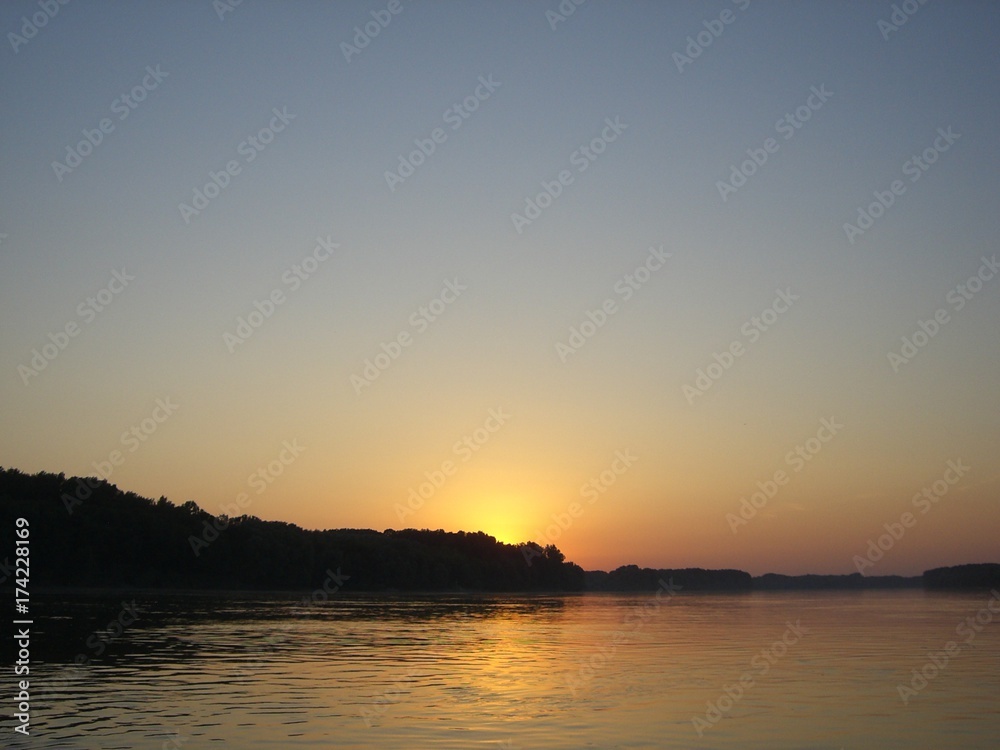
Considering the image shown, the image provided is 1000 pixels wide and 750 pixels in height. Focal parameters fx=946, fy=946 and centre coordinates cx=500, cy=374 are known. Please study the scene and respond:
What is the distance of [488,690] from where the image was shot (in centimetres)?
3456

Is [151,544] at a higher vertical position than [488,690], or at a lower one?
higher

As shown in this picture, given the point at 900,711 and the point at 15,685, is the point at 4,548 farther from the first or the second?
the point at 900,711

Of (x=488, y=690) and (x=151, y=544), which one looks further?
(x=151, y=544)

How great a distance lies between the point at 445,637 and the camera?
62219 mm

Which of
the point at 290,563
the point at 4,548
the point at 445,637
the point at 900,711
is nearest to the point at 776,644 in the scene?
the point at 445,637

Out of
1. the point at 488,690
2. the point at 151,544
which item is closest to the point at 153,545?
the point at 151,544

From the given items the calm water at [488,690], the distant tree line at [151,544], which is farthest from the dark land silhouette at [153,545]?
the calm water at [488,690]

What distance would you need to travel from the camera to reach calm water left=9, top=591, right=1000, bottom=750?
25.6m

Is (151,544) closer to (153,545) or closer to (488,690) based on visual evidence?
(153,545)

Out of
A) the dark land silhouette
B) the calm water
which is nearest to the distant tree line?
the dark land silhouette

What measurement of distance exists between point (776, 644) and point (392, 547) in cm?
12938

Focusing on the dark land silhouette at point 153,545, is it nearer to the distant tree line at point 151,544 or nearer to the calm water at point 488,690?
the distant tree line at point 151,544

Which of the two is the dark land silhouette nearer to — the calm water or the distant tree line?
the distant tree line

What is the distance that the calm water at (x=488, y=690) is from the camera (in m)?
25.6
